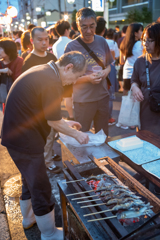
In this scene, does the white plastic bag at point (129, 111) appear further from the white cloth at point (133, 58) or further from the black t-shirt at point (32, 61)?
the white cloth at point (133, 58)

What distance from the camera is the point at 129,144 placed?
2.00 m

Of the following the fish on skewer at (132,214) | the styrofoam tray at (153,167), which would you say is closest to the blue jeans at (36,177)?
the fish on skewer at (132,214)

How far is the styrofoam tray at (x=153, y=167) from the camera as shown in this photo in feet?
5.24

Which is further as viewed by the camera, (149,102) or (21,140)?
(149,102)

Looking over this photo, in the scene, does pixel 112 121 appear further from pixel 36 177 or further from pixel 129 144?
pixel 36 177

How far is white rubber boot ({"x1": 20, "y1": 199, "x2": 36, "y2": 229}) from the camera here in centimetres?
208

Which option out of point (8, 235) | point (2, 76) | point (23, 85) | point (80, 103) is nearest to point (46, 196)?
point (8, 235)

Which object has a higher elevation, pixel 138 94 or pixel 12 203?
pixel 138 94

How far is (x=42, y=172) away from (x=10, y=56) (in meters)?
2.17

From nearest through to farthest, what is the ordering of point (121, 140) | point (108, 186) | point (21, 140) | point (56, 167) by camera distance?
point (108, 186)
point (21, 140)
point (121, 140)
point (56, 167)

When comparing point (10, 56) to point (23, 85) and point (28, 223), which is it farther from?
point (28, 223)

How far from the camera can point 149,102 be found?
7.93 ft

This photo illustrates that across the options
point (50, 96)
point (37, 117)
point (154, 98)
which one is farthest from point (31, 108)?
point (154, 98)

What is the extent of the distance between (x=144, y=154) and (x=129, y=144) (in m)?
0.19
